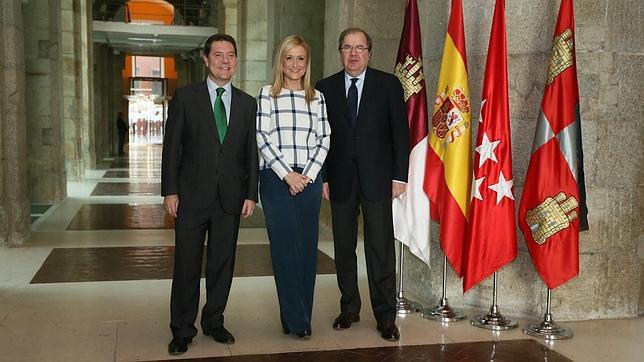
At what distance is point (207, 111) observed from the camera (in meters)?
4.34

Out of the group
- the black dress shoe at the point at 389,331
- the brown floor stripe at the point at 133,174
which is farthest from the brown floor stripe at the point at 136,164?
the black dress shoe at the point at 389,331

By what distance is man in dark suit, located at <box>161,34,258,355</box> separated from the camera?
4305 millimetres

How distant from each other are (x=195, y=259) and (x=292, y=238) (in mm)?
610


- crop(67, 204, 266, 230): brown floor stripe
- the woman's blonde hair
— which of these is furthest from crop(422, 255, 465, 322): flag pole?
crop(67, 204, 266, 230): brown floor stripe

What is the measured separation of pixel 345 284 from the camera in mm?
4980

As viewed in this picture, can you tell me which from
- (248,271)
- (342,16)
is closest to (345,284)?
(248,271)

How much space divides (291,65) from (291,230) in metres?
1.02

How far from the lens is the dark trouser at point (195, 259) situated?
14.4 feet

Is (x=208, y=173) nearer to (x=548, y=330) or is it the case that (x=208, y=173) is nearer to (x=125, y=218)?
(x=548, y=330)

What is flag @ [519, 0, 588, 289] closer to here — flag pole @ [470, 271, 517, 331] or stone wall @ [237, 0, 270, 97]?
flag pole @ [470, 271, 517, 331]

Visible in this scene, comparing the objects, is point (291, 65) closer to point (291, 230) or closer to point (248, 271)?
point (291, 230)

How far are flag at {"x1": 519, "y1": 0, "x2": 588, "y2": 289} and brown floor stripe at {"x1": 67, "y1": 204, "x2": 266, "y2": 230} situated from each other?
5.29 meters

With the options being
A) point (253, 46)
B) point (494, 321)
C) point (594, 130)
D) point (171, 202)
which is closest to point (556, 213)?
point (594, 130)

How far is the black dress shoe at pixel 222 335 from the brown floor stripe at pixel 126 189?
912cm
